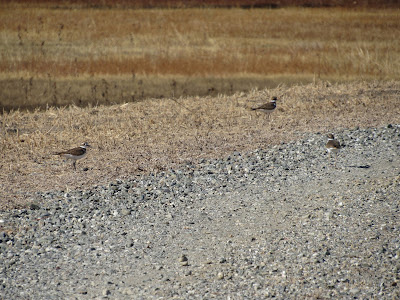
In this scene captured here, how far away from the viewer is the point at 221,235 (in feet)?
23.1

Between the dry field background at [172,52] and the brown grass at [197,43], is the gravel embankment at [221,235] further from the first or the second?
the brown grass at [197,43]

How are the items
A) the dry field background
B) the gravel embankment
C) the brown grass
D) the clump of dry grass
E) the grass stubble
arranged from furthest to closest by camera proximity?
1. the brown grass
2. the dry field background
3. the grass stubble
4. the clump of dry grass
5. the gravel embankment

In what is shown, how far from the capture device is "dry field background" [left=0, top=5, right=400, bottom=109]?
70.2 feet

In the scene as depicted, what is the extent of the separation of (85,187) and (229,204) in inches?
88.1

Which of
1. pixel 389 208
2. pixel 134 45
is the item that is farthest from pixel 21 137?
pixel 134 45

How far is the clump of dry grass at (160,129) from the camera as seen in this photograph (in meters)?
9.62

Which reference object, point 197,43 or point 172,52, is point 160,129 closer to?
point 172,52

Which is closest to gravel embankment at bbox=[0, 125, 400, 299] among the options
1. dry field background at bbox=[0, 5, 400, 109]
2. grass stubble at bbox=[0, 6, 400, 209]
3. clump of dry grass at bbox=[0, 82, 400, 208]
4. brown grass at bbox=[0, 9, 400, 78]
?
clump of dry grass at bbox=[0, 82, 400, 208]

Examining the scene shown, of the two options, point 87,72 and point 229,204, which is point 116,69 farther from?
point 229,204

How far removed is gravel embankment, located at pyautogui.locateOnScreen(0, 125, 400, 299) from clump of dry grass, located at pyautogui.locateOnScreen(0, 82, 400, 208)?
73 centimetres

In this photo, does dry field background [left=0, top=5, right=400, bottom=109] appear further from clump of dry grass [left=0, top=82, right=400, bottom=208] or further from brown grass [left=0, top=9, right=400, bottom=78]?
clump of dry grass [left=0, top=82, right=400, bottom=208]

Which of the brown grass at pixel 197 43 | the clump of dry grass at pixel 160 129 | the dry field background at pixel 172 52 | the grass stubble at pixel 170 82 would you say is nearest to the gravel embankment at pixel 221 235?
the clump of dry grass at pixel 160 129

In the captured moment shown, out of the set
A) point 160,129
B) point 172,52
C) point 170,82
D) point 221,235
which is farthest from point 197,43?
point 221,235

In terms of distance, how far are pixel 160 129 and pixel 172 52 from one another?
1412cm
